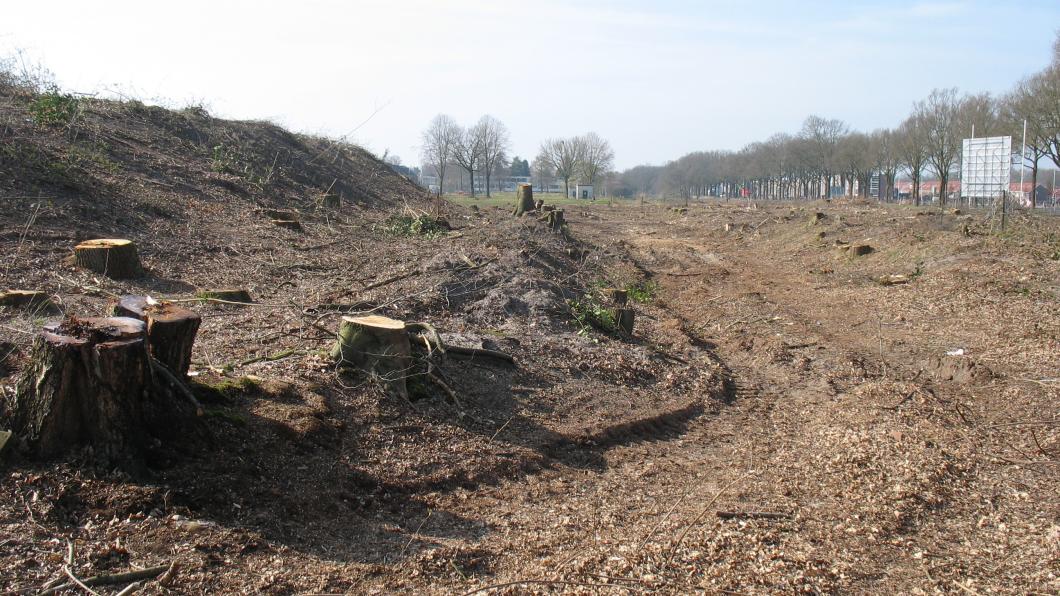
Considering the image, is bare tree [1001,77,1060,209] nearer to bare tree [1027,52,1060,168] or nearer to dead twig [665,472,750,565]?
bare tree [1027,52,1060,168]

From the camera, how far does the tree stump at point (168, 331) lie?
421cm

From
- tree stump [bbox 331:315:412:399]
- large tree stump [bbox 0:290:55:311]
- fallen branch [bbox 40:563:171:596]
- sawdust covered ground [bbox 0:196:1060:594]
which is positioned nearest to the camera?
fallen branch [bbox 40:563:171:596]

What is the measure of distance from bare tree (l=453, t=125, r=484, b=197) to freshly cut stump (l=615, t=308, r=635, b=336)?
45128 millimetres

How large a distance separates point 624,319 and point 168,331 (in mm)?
5574

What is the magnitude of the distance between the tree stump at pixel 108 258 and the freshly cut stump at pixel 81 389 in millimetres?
5363

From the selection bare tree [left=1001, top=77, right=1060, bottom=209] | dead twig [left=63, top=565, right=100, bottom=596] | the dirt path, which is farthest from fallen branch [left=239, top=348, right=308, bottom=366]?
bare tree [left=1001, top=77, right=1060, bottom=209]

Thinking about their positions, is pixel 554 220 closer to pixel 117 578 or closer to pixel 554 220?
pixel 554 220

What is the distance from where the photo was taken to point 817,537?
4219 mm

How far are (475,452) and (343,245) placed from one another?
8.42 meters

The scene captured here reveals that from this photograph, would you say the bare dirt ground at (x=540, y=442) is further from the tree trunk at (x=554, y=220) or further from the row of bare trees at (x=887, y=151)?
the row of bare trees at (x=887, y=151)

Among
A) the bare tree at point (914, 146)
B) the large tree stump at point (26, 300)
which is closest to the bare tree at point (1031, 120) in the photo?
the bare tree at point (914, 146)

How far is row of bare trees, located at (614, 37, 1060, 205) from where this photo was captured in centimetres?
3148

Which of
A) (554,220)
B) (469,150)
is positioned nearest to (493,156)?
(469,150)

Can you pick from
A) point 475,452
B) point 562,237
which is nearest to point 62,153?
point 562,237
